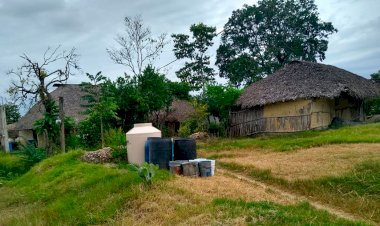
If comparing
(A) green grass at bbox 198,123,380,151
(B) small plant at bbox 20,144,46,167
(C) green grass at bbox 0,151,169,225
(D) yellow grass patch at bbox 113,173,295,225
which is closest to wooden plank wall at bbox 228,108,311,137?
(A) green grass at bbox 198,123,380,151

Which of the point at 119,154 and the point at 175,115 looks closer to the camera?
the point at 119,154

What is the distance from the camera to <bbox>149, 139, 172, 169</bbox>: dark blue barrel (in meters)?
9.30

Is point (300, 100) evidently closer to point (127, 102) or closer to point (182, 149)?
point (127, 102)

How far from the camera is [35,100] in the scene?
59.7ft

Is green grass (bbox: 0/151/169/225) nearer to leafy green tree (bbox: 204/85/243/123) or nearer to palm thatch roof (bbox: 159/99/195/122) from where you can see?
leafy green tree (bbox: 204/85/243/123)

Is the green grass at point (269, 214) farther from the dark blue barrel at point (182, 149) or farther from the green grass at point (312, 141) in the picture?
the green grass at point (312, 141)

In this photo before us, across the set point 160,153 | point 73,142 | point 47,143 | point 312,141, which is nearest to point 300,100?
point 312,141

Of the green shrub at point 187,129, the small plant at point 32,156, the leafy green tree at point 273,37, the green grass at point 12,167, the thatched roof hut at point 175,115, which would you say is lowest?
the green grass at point 12,167

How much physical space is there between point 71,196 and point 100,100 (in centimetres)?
1057

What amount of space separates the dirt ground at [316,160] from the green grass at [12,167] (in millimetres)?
9053

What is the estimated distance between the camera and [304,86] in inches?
776

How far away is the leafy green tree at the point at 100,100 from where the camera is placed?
17.7 meters

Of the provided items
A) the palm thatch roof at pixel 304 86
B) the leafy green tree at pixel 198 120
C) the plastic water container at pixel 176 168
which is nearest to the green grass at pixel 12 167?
the leafy green tree at pixel 198 120

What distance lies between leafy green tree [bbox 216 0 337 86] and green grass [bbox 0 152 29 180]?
20.9 m
